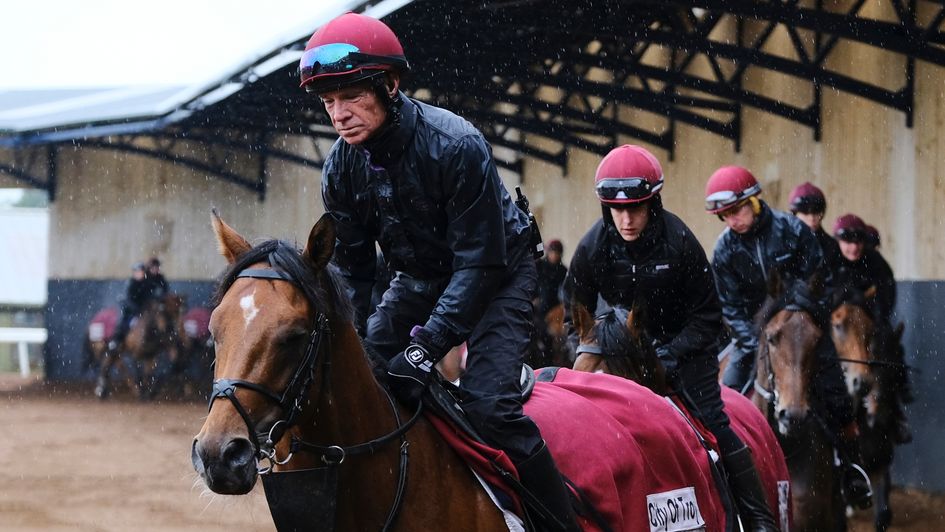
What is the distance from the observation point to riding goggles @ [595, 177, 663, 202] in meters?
5.51

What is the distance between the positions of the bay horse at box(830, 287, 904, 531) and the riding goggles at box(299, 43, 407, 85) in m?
6.55

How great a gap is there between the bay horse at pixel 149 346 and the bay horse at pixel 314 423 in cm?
1679

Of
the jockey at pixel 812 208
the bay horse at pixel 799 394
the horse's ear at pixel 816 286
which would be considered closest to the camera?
the bay horse at pixel 799 394

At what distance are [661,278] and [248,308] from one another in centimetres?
279

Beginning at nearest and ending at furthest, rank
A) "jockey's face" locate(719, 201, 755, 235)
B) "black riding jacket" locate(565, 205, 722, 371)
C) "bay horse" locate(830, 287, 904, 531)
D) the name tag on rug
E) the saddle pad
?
1. the saddle pad
2. the name tag on rug
3. "black riding jacket" locate(565, 205, 722, 371)
4. "jockey's face" locate(719, 201, 755, 235)
5. "bay horse" locate(830, 287, 904, 531)

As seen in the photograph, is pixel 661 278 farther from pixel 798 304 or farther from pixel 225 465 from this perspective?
pixel 225 465

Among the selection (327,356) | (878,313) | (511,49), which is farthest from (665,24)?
(327,356)

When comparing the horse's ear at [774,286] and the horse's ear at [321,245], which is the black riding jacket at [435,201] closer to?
the horse's ear at [321,245]

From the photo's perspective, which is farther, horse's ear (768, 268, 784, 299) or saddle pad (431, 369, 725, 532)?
horse's ear (768, 268, 784, 299)

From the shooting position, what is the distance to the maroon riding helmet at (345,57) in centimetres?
364

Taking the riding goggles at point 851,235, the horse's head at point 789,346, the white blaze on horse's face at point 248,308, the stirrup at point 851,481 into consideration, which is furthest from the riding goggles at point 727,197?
the white blaze on horse's face at point 248,308

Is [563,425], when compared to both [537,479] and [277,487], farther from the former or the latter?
[277,487]

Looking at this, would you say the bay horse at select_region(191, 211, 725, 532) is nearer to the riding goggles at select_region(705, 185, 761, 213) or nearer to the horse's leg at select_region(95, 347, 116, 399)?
the riding goggles at select_region(705, 185, 761, 213)

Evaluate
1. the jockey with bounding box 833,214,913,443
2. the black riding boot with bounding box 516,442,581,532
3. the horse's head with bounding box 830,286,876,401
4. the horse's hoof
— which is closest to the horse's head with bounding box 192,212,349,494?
the black riding boot with bounding box 516,442,581,532
